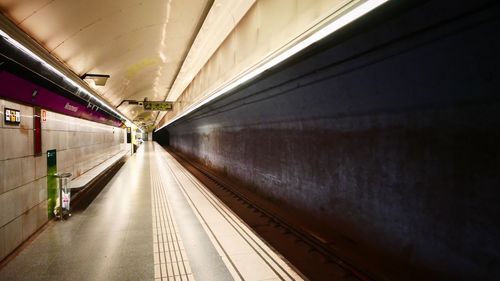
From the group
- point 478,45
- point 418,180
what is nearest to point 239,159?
point 418,180

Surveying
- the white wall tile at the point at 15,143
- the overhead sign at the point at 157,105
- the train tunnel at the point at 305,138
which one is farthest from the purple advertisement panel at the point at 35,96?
the overhead sign at the point at 157,105

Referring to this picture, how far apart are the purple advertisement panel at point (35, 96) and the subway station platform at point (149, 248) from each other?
2.02 meters

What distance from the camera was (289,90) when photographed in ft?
19.1

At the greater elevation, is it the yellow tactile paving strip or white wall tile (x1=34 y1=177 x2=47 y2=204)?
white wall tile (x1=34 y1=177 x2=47 y2=204)

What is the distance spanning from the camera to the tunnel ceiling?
140 inches

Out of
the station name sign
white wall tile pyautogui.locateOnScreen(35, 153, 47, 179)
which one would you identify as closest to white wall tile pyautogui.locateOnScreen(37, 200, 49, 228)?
white wall tile pyautogui.locateOnScreen(35, 153, 47, 179)

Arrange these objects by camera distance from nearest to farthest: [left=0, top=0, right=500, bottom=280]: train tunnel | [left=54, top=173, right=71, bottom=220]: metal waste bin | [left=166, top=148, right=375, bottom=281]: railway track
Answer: [left=0, top=0, right=500, bottom=280]: train tunnel, [left=166, top=148, right=375, bottom=281]: railway track, [left=54, top=173, right=71, bottom=220]: metal waste bin

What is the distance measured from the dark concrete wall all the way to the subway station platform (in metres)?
1.53

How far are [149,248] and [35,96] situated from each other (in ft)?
9.46

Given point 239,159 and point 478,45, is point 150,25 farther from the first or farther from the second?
point 239,159

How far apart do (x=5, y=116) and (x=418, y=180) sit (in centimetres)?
501

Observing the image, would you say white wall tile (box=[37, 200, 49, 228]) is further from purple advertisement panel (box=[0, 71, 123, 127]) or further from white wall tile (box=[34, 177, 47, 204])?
purple advertisement panel (box=[0, 71, 123, 127])

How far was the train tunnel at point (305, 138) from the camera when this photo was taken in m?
2.83

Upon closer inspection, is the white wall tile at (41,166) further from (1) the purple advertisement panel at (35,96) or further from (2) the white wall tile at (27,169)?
(1) the purple advertisement panel at (35,96)
